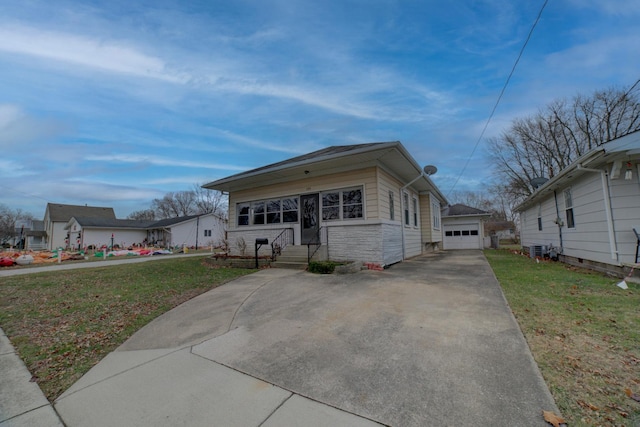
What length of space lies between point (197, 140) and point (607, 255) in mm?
18891

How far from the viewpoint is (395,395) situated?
2.13m

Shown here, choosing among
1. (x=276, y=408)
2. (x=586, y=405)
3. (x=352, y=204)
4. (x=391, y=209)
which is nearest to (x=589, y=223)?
(x=391, y=209)

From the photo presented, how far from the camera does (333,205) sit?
9500mm

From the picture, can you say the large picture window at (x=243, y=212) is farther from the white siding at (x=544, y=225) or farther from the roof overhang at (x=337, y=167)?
the white siding at (x=544, y=225)

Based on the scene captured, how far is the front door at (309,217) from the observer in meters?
9.80

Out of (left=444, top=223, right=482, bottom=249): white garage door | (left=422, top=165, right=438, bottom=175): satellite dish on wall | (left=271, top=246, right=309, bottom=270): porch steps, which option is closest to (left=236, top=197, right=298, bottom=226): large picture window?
(left=271, top=246, right=309, bottom=270): porch steps

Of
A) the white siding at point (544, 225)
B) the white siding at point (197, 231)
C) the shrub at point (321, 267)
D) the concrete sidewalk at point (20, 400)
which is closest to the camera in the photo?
the concrete sidewalk at point (20, 400)

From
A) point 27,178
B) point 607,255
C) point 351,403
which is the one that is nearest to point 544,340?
point 351,403

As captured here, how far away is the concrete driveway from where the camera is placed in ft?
6.40

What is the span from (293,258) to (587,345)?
7.42 m

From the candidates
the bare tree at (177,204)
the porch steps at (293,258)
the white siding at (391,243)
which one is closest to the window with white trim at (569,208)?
the white siding at (391,243)

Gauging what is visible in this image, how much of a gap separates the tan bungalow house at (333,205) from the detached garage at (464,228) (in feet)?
33.7

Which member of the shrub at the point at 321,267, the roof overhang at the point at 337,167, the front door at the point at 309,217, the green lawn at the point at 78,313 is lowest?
the green lawn at the point at 78,313

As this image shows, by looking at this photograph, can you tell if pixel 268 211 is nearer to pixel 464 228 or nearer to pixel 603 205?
pixel 603 205
